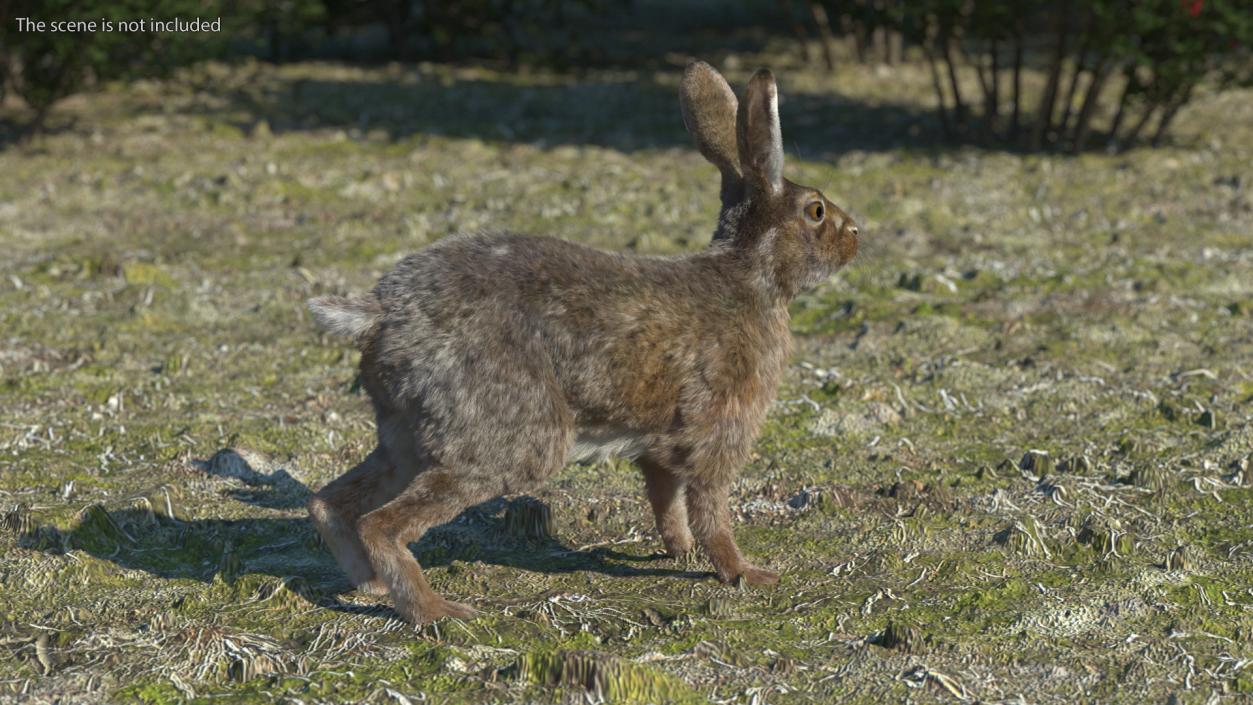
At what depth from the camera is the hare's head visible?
257 inches

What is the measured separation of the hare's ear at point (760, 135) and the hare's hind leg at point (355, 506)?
2011mm

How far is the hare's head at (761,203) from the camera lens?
654cm

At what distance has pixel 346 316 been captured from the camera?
233 inches

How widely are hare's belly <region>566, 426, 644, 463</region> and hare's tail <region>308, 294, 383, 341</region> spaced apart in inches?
38.4

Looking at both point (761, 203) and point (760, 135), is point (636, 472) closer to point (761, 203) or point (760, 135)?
point (761, 203)

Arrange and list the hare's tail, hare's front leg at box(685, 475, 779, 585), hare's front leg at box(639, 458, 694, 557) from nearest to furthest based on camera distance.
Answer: the hare's tail
hare's front leg at box(685, 475, 779, 585)
hare's front leg at box(639, 458, 694, 557)

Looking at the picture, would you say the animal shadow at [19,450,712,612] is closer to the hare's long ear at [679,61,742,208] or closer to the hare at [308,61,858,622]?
the hare at [308,61,858,622]

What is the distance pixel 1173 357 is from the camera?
9719 mm

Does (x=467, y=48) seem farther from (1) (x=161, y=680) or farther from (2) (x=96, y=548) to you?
(1) (x=161, y=680)

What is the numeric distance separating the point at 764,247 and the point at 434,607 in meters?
2.17

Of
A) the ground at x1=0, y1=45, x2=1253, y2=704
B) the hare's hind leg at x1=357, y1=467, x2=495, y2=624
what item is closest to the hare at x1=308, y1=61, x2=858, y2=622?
the hare's hind leg at x1=357, y1=467, x2=495, y2=624

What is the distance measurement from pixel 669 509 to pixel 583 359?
3.65 ft

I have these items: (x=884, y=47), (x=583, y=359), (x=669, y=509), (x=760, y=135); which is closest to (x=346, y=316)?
(x=583, y=359)

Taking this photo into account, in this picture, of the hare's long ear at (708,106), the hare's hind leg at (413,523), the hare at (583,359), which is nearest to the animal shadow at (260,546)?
the hare at (583,359)
